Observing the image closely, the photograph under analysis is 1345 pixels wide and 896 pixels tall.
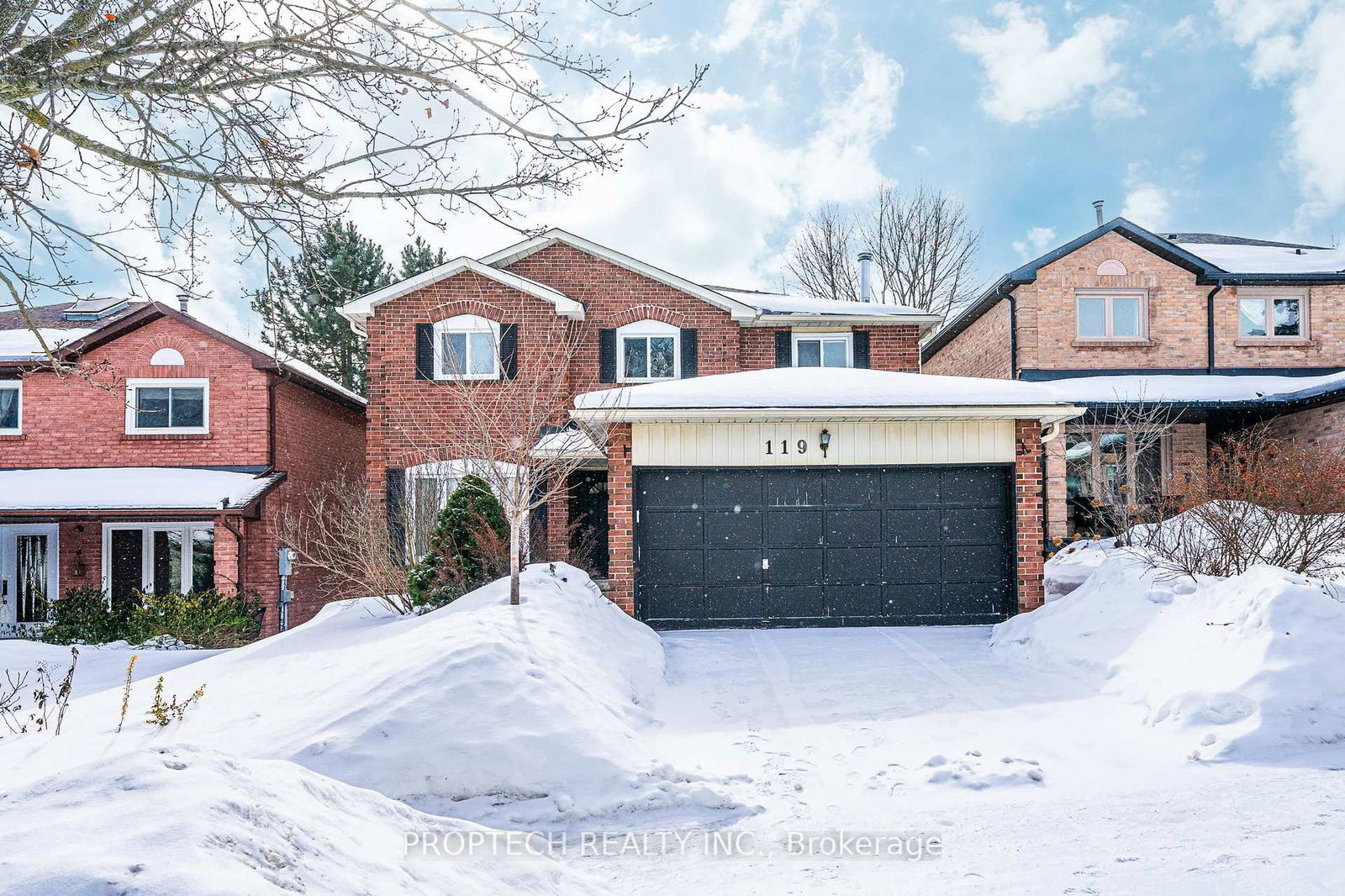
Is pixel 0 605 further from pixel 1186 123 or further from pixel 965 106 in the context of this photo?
pixel 1186 123

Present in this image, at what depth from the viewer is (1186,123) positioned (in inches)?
564

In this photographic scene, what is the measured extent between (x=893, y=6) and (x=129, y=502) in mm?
14342

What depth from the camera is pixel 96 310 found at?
723 inches

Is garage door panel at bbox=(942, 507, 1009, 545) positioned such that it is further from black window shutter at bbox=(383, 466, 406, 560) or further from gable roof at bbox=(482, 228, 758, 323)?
black window shutter at bbox=(383, 466, 406, 560)

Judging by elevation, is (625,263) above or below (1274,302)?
above

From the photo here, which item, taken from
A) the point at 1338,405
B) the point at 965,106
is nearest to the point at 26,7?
the point at 965,106

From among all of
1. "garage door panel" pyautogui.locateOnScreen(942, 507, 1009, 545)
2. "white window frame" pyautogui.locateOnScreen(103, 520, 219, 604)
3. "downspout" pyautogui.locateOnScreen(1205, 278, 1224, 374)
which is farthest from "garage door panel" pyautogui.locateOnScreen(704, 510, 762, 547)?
"downspout" pyautogui.locateOnScreen(1205, 278, 1224, 374)

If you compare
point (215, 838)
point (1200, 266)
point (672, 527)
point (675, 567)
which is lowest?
point (675, 567)

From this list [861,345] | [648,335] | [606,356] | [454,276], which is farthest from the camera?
[861,345]

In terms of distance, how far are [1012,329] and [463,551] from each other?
12.3 metres

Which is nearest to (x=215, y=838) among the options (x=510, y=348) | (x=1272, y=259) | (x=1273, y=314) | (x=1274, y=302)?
(x=510, y=348)

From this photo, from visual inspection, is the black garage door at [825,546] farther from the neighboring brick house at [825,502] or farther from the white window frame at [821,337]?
the white window frame at [821,337]

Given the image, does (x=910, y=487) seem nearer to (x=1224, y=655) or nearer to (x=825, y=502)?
(x=825, y=502)

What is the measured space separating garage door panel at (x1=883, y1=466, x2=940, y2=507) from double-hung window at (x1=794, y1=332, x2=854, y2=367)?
5951 mm
